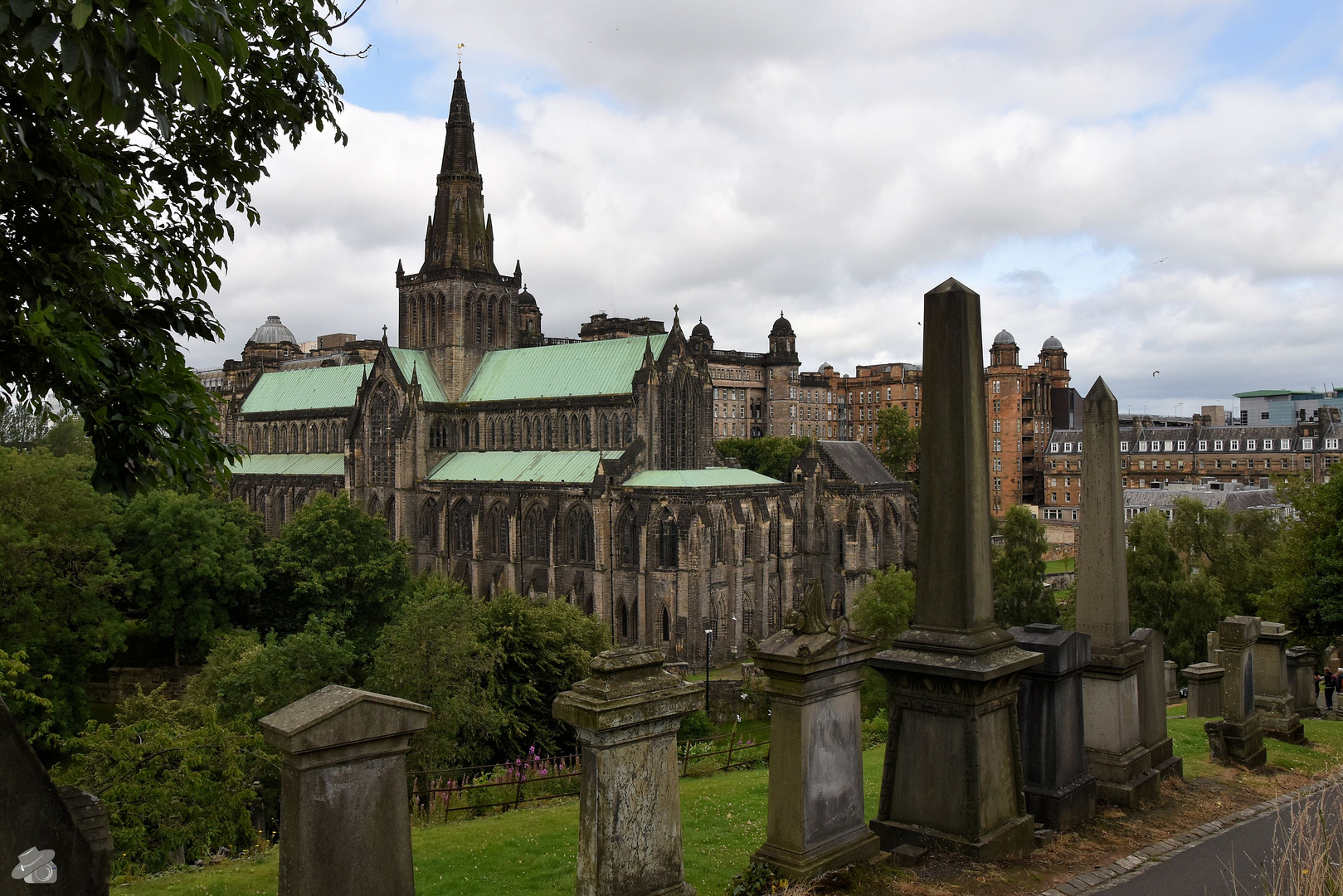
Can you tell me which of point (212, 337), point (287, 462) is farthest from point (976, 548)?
point (287, 462)

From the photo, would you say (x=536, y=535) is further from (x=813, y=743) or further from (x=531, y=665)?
(x=813, y=743)

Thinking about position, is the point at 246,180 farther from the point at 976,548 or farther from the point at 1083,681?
the point at 1083,681

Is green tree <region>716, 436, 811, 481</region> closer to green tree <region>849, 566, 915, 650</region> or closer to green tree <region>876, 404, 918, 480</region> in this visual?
green tree <region>876, 404, 918, 480</region>

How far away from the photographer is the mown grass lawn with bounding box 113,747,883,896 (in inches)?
378

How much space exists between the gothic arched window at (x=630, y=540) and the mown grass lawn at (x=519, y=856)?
2980 centimetres

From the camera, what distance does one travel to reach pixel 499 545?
164 feet

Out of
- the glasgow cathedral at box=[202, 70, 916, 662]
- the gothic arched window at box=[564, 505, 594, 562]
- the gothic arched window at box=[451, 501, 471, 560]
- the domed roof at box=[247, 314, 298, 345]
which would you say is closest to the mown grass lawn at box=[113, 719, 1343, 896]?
the glasgow cathedral at box=[202, 70, 916, 662]

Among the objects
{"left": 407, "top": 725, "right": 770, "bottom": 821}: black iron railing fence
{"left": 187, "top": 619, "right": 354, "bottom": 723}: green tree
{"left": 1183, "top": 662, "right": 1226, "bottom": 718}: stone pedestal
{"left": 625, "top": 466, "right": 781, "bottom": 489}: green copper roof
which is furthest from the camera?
{"left": 625, "top": 466, "right": 781, "bottom": 489}: green copper roof

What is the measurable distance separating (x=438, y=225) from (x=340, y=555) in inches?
1085

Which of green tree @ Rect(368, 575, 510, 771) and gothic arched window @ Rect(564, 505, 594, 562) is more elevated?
gothic arched window @ Rect(564, 505, 594, 562)

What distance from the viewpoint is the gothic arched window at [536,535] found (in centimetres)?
4805

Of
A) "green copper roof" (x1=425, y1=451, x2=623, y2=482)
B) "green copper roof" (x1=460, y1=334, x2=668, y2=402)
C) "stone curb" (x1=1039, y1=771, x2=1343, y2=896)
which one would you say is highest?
"green copper roof" (x1=460, y1=334, x2=668, y2=402)

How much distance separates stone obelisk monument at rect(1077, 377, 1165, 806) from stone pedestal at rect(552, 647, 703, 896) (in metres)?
6.04

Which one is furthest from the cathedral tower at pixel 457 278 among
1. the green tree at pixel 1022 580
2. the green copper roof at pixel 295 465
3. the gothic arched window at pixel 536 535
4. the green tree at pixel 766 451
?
the green tree at pixel 1022 580
